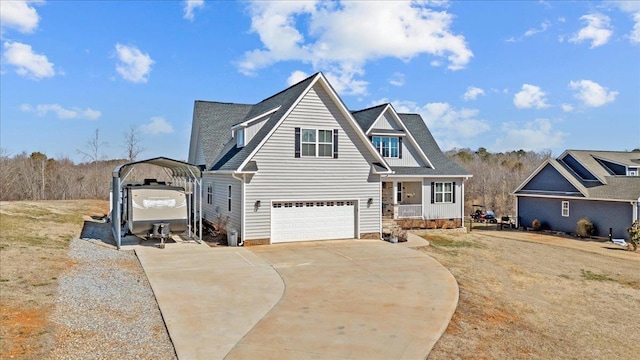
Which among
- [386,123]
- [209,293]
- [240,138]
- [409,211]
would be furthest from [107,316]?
[386,123]

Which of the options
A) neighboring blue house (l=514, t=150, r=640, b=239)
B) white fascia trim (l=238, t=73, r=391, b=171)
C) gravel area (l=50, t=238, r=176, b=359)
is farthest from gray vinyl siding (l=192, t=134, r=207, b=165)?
neighboring blue house (l=514, t=150, r=640, b=239)

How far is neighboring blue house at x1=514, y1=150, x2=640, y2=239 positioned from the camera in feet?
83.3

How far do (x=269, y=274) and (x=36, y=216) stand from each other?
17938mm

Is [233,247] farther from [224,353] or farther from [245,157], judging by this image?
[224,353]

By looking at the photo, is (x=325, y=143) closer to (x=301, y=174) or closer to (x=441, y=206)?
(x=301, y=174)

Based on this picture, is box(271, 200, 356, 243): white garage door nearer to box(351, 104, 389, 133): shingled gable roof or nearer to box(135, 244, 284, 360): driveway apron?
box(135, 244, 284, 360): driveway apron

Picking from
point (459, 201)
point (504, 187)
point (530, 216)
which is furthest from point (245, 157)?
point (504, 187)

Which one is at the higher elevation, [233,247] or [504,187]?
[504,187]

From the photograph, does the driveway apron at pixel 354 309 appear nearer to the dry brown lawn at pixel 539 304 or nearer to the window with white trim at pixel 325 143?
the dry brown lawn at pixel 539 304

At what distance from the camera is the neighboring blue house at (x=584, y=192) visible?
25.4m

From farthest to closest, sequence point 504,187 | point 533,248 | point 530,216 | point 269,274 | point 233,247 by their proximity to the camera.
→ 1. point 504,187
2. point 530,216
3. point 533,248
4. point 233,247
5. point 269,274

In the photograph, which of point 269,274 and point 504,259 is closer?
point 269,274

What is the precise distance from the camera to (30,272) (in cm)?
1151

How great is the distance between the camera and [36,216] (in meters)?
23.0
